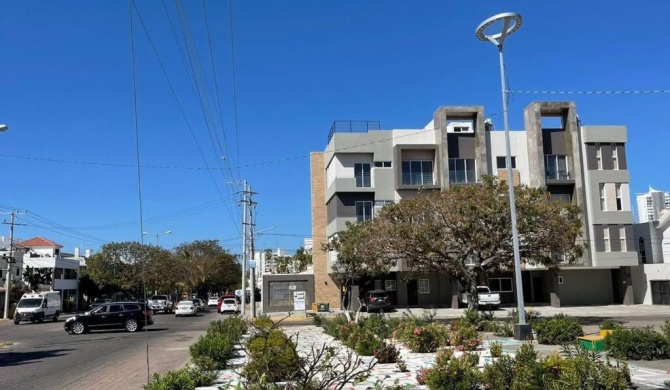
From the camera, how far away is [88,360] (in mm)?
17641

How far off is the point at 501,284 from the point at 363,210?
13931 millimetres

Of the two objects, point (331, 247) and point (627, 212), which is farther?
point (627, 212)

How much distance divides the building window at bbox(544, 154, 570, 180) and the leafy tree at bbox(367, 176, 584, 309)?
1903cm

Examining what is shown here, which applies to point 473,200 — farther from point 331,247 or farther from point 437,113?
point 437,113

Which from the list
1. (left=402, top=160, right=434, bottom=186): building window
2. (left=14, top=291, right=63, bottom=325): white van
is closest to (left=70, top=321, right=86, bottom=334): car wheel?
(left=14, top=291, right=63, bottom=325): white van

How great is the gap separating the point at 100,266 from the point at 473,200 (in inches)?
2369

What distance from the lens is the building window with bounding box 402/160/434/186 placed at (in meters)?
47.0

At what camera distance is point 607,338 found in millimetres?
14352

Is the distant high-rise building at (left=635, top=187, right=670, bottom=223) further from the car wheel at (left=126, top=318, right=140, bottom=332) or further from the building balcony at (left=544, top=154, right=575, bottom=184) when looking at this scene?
the car wheel at (left=126, top=318, right=140, bottom=332)

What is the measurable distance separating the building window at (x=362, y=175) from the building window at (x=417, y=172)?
2.90m

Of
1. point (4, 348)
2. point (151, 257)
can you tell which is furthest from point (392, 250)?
point (151, 257)

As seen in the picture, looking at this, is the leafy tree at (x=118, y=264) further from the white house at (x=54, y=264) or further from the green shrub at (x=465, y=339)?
the green shrub at (x=465, y=339)

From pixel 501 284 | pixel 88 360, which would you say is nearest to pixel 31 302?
pixel 88 360

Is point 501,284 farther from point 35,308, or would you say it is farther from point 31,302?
point 31,302
